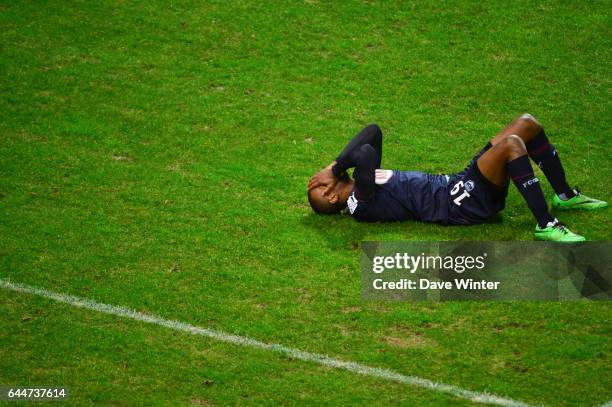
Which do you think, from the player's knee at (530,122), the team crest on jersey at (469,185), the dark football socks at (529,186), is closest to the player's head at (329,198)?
the team crest on jersey at (469,185)

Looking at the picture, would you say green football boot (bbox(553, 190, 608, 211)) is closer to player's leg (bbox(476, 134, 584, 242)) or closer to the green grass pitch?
the green grass pitch

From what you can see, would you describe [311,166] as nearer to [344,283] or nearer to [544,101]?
[344,283]

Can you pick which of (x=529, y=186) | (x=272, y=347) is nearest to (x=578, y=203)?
(x=529, y=186)

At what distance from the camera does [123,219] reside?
1085cm

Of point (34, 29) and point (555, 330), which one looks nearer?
point (555, 330)

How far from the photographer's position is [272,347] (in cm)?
877

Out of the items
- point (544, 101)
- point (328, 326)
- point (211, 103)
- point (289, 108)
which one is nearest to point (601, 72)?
point (544, 101)

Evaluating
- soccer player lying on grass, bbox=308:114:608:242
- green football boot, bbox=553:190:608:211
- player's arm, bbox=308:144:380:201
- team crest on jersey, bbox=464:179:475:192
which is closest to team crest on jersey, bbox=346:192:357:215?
soccer player lying on grass, bbox=308:114:608:242

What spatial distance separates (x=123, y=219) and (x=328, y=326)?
3.00m

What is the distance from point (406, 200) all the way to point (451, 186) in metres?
0.50

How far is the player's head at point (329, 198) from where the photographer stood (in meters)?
10.7

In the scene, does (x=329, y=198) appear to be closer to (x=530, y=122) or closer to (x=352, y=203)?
(x=352, y=203)

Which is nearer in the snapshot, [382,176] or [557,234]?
[557,234]

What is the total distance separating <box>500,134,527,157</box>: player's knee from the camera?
9992 mm
